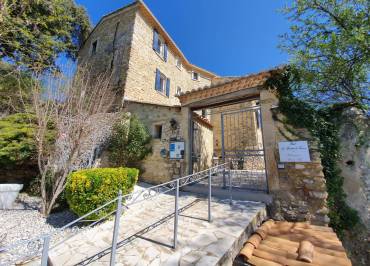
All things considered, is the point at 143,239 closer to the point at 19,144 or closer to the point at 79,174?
the point at 79,174

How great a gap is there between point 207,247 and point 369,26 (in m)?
6.25

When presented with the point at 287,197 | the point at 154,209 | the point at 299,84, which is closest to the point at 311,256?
the point at 287,197

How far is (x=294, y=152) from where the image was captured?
4.79 m

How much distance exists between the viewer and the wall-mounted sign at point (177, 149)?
6.93m

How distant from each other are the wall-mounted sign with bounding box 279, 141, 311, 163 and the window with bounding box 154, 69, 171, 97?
9.33m

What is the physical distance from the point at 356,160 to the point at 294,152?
1.63 metres

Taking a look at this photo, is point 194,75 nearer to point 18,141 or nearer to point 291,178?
point 18,141

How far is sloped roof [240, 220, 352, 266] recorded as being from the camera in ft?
8.51

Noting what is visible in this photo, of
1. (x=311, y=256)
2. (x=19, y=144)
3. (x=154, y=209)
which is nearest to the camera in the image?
(x=311, y=256)

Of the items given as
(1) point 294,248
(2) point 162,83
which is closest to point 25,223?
(1) point 294,248

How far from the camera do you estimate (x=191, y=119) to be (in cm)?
714

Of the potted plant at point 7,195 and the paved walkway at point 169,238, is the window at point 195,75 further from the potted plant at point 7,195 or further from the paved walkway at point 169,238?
the potted plant at point 7,195

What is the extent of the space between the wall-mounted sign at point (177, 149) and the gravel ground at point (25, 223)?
3632 mm

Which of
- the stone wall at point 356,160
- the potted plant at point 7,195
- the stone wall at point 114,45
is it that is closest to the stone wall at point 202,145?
the stone wall at point 356,160
